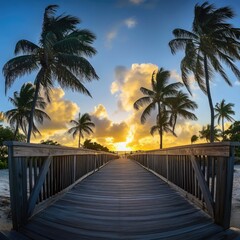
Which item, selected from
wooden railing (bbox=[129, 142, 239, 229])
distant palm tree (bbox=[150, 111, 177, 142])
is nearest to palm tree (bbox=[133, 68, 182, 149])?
distant palm tree (bbox=[150, 111, 177, 142])

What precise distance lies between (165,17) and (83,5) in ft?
9.39

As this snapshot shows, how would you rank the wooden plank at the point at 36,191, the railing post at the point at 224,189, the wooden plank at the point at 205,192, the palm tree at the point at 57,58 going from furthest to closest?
the palm tree at the point at 57,58, the wooden plank at the point at 205,192, the wooden plank at the point at 36,191, the railing post at the point at 224,189

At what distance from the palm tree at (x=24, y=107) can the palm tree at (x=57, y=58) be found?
11.1 meters

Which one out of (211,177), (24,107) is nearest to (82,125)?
(24,107)

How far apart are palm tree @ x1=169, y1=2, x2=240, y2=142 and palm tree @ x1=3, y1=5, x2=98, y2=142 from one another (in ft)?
21.3

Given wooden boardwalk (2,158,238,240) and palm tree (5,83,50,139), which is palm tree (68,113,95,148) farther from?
wooden boardwalk (2,158,238,240)

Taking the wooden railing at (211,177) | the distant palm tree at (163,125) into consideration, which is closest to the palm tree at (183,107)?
the distant palm tree at (163,125)

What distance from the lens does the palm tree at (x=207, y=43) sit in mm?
17344

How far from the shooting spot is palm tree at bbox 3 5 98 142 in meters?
16.4

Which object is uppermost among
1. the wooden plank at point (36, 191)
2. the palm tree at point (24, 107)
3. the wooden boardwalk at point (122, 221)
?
the palm tree at point (24, 107)

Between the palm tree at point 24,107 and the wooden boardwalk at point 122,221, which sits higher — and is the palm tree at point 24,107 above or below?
above

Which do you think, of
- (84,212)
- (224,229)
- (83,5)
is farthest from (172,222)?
(83,5)

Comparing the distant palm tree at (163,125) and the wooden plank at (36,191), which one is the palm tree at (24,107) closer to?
the distant palm tree at (163,125)

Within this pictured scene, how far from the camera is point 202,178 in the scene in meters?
4.18
